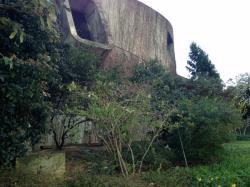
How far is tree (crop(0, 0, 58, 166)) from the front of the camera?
15.6 feet

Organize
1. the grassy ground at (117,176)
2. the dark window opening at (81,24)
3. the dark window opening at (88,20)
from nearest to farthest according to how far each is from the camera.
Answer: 1. the grassy ground at (117,176)
2. the dark window opening at (88,20)
3. the dark window opening at (81,24)

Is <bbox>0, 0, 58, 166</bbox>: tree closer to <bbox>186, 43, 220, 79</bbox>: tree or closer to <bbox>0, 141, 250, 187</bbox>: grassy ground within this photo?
<bbox>0, 141, 250, 187</bbox>: grassy ground

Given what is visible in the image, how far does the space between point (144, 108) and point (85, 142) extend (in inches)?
102

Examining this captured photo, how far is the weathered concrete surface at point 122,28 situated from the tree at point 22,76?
6.77 metres

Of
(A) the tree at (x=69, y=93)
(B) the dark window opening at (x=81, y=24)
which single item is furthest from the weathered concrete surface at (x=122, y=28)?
(A) the tree at (x=69, y=93)

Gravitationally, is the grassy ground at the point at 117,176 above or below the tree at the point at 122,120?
below

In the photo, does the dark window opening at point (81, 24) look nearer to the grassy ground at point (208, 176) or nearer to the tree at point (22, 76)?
the tree at point (22, 76)

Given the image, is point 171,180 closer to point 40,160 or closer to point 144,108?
point 144,108

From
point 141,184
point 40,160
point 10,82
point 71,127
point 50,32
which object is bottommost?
point 141,184

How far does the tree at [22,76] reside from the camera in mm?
4750

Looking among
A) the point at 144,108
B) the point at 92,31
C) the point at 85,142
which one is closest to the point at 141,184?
the point at 144,108

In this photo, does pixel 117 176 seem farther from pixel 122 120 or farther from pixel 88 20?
pixel 88 20

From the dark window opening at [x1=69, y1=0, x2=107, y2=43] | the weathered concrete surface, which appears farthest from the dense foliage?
the dark window opening at [x1=69, y1=0, x2=107, y2=43]

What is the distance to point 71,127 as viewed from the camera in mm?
7617
